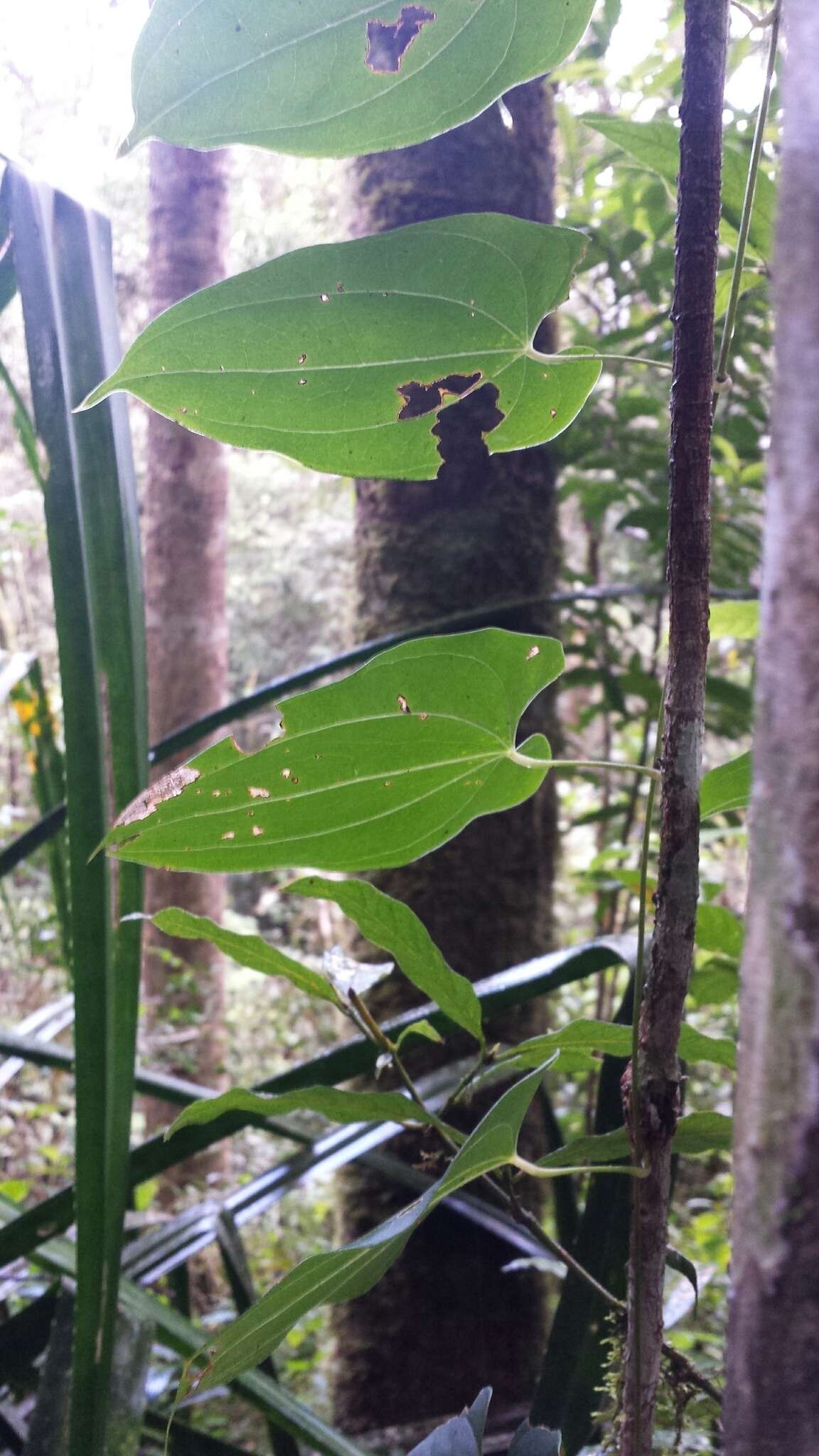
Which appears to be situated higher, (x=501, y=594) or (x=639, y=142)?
(x=639, y=142)

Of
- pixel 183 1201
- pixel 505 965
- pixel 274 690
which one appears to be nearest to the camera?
pixel 274 690

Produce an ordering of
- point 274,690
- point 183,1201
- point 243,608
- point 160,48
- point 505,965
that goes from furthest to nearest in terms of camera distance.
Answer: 1. point 243,608
2. point 183,1201
3. point 505,965
4. point 274,690
5. point 160,48

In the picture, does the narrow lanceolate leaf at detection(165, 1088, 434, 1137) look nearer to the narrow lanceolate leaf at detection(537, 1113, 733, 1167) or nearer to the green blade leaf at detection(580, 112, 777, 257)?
the narrow lanceolate leaf at detection(537, 1113, 733, 1167)

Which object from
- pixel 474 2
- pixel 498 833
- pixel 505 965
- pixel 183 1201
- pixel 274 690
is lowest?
pixel 183 1201

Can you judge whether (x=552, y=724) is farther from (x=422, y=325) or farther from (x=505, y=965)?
(x=422, y=325)

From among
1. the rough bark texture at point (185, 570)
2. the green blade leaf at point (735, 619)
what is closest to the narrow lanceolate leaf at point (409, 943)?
the green blade leaf at point (735, 619)

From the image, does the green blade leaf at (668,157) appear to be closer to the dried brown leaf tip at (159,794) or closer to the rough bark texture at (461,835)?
the dried brown leaf tip at (159,794)

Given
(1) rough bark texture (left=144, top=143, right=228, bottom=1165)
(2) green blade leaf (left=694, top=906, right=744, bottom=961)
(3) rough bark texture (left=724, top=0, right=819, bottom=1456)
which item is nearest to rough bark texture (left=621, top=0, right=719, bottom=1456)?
(3) rough bark texture (left=724, top=0, right=819, bottom=1456)

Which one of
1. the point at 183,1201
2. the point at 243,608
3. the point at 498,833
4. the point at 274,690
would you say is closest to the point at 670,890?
the point at 274,690
